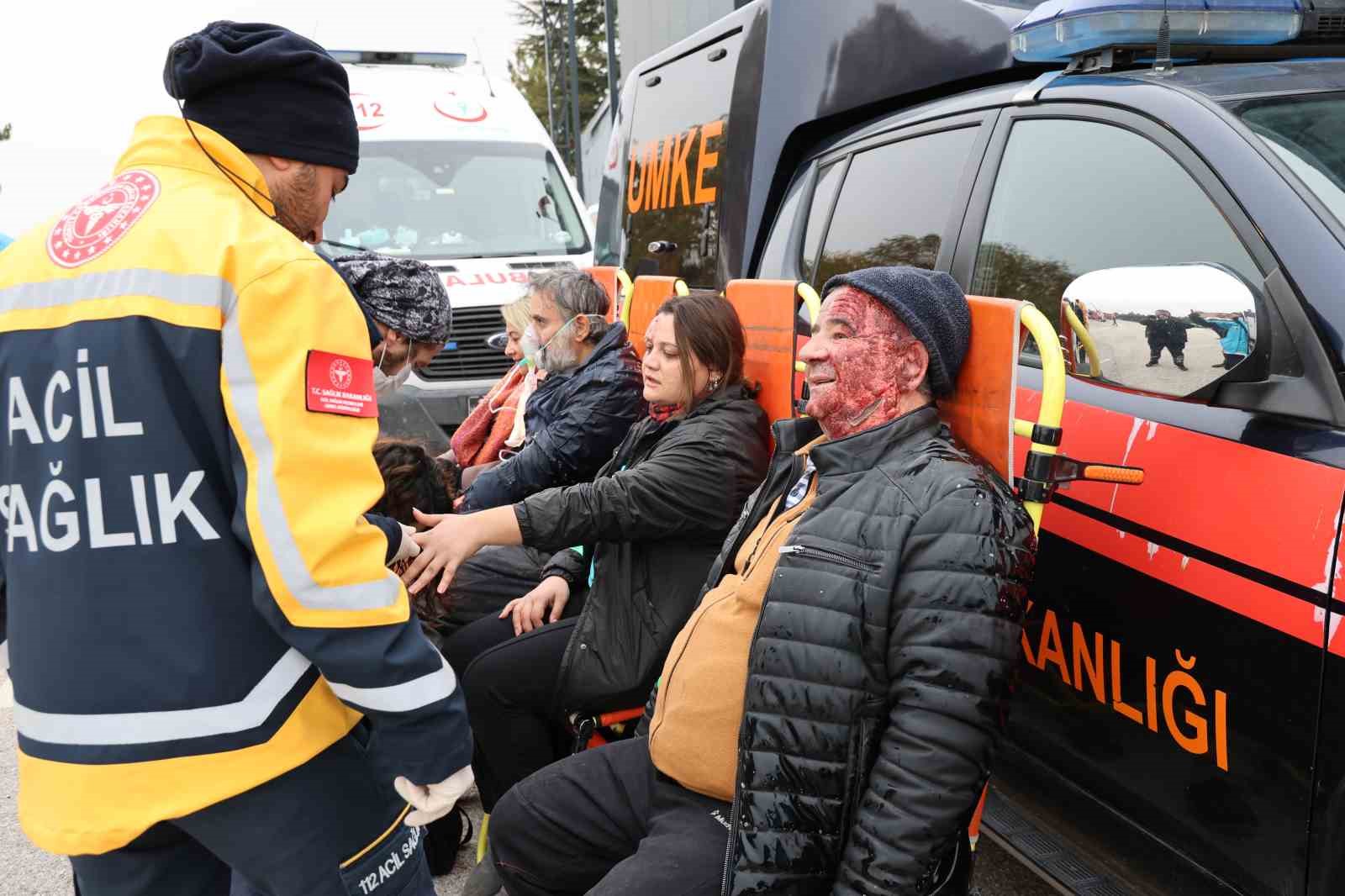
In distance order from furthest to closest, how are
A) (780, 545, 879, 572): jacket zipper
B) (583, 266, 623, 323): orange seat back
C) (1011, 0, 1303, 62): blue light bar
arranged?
(583, 266, 623, 323): orange seat back
(1011, 0, 1303, 62): blue light bar
(780, 545, 879, 572): jacket zipper

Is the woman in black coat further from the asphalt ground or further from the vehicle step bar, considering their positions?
the vehicle step bar

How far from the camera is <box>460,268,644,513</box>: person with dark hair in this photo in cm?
373

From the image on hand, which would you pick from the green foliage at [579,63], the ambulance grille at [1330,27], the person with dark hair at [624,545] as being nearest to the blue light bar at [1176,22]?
the ambulance grille at [1330,27]

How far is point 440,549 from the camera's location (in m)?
2.46

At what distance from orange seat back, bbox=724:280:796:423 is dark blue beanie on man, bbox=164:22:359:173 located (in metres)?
1.47

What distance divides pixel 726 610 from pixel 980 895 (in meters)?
1.25

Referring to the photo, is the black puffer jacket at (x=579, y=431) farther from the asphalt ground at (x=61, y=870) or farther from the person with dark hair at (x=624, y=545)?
the asphalt ground at (x=61, y=870)

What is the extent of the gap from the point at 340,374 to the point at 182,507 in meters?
0.27

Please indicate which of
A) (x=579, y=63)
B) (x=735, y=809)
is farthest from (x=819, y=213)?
(x=579, y=63)

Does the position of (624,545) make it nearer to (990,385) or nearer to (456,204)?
(990,385)

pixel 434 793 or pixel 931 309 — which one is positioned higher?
pixel 931 309

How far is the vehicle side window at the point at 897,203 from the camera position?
9.28 ft

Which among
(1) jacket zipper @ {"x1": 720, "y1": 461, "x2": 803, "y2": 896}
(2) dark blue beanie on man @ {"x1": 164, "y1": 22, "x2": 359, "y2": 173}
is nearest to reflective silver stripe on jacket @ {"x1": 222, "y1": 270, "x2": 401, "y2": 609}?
(2) dark blue beanie on man @ {"x1": 164, "y1": 22, "x2": 359, "y2": 173}

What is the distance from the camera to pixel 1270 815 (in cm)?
167
